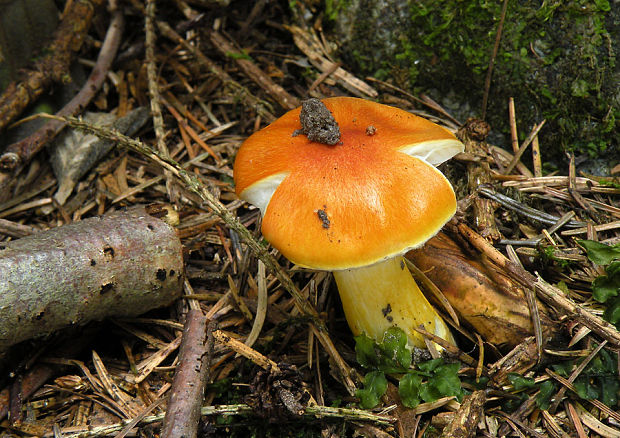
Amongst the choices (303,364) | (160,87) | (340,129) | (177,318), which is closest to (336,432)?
(303,364)

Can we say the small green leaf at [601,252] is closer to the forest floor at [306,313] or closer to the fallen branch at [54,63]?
the forest floor at [306,313]

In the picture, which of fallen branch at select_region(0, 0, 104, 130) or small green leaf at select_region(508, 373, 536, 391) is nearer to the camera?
small green leaf at select_region(508, 373, 536, 391)

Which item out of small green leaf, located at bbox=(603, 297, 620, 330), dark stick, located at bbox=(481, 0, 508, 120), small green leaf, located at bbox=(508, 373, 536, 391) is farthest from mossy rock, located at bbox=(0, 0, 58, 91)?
small green leaf, located at bbox=(603, 297, 620, 330)

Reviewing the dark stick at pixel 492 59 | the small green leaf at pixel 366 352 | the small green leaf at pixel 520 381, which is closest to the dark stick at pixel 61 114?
the small green leaf at pixel 366 352

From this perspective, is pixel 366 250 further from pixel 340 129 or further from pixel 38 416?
pixel 38 416

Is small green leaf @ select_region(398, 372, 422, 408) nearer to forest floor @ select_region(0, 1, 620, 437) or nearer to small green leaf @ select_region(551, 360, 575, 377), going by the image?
forest floor @ select_region(0, 1, 620, 437)
